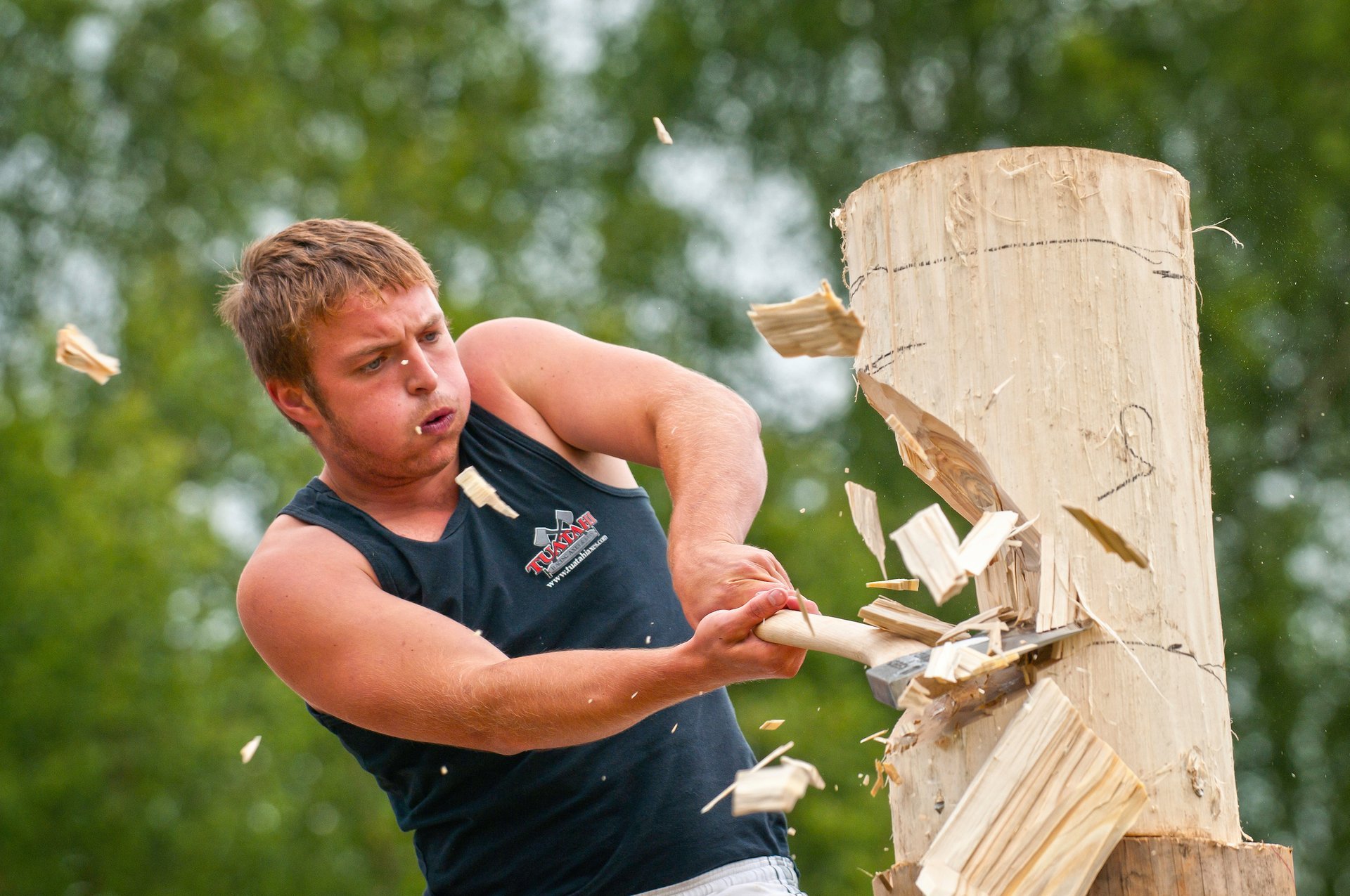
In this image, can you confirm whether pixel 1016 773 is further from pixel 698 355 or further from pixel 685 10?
pixel 685 10

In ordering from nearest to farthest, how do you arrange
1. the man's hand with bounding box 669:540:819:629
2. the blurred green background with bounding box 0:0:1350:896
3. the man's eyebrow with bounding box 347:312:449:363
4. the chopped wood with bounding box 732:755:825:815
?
the chopped wood with bounding box 732:755:825:815, the man's hand with bounding box 669:540:819:629, the man's eyebrow with bounding box 347:312:449:363, the blurred green background with bounding box 0:0:1350:896

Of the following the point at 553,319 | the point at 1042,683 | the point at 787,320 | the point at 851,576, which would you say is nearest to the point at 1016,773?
the point at 1042,683

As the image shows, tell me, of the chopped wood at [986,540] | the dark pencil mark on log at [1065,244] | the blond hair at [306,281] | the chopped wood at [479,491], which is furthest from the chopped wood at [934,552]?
the blond hair at [306,281]

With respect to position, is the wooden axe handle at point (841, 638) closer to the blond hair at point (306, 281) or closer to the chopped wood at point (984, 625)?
the chopped wood at point (984, 625)

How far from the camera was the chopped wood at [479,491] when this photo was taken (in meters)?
2.43

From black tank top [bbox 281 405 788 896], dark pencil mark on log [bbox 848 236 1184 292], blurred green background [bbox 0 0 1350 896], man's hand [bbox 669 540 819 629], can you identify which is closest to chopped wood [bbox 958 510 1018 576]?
man's hand [bbox 669 540 819 629]

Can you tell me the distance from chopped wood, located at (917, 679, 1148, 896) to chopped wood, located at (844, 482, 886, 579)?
1.17 feet

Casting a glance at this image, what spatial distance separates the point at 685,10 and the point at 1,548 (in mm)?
6508

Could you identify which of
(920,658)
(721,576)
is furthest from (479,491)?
(920,658)

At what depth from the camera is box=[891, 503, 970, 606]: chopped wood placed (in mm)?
1687

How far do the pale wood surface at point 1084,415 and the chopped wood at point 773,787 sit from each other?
1.02 feet

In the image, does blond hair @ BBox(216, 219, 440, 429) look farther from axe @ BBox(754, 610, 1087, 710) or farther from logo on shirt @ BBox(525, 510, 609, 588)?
axe @ BBox(754, 610, 1087, 710)

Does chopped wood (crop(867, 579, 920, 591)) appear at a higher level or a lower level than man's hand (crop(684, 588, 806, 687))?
higher

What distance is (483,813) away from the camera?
7.71ft
